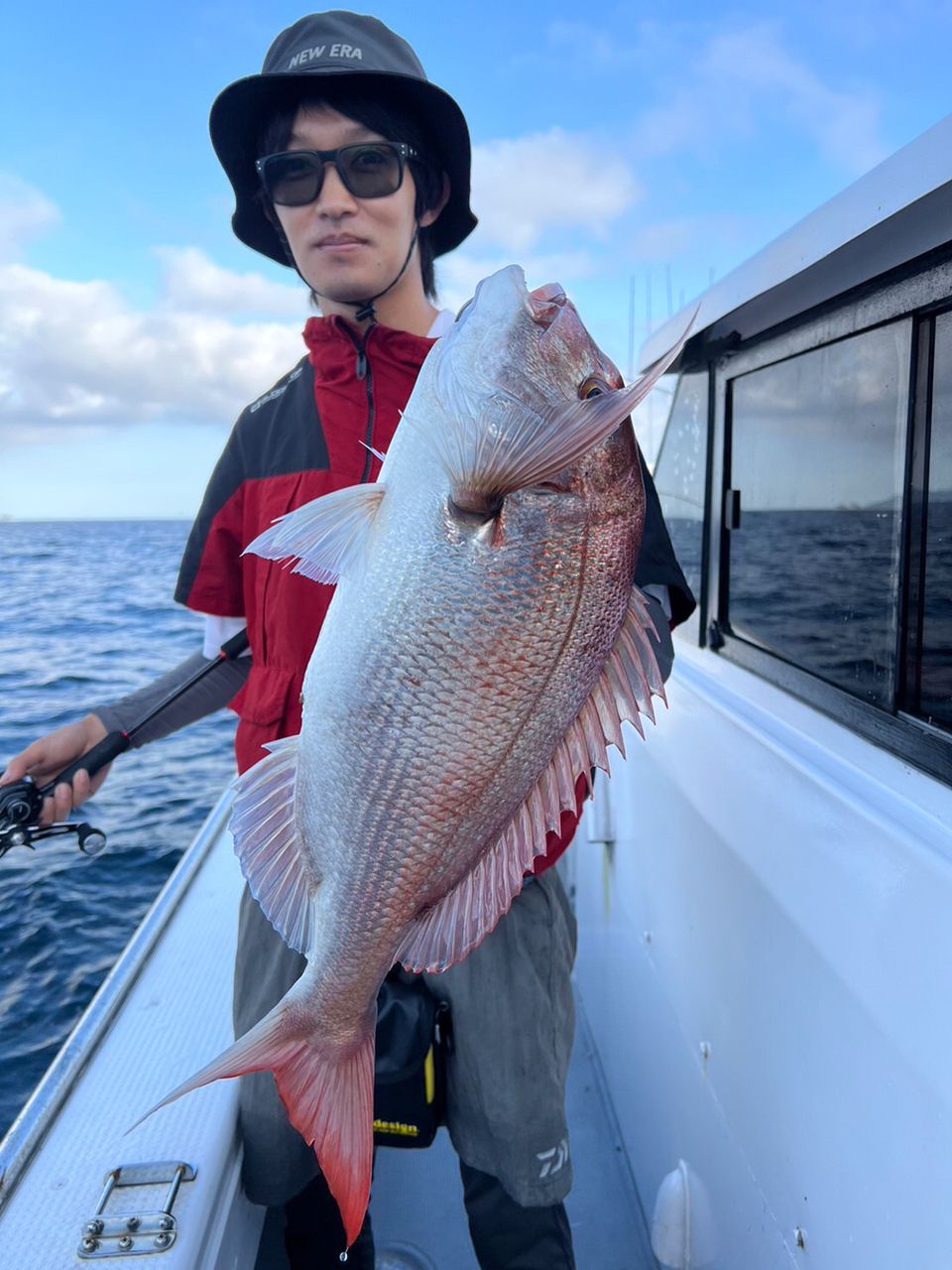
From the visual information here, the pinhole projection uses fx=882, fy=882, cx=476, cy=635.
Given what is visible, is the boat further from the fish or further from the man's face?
the man's face

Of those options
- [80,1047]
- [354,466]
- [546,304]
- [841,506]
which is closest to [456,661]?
[546,304]

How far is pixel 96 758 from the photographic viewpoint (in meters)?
2.04

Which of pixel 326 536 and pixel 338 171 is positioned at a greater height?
pixel 338 171

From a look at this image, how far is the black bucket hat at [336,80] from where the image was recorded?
5.50ft

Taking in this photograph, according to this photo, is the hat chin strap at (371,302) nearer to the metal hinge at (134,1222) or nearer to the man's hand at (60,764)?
the man's hand at (60,764)

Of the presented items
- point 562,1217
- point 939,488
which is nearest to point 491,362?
point 939,488

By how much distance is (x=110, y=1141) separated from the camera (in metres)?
1.75

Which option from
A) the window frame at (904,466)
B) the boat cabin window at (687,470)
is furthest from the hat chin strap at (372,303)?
the boat cabin window at (687,470)

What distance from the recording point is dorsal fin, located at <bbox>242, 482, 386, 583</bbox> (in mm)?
1235

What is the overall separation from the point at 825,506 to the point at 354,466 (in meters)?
1.04

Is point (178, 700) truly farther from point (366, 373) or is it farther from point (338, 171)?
point (338, 171)

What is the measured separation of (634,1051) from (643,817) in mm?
705

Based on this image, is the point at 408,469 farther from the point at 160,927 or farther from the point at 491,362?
the point at 160,927

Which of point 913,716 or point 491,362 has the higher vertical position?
point 491,362
